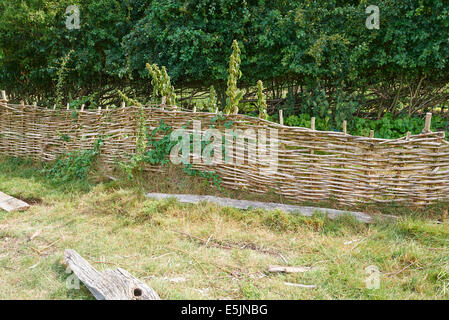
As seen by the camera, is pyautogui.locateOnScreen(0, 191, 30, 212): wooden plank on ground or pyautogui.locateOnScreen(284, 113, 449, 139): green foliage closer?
pyautogui.locateOnScreen(0, 191, 30, 212): wooden plank on ground

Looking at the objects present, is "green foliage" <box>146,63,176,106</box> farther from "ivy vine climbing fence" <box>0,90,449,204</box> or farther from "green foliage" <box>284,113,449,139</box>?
"green foliage" <box>284,113,449,139</box>

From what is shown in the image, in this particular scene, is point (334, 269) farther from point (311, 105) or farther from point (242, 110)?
point (242, 110)

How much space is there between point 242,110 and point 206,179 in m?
2.94

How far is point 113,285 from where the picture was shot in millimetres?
2748

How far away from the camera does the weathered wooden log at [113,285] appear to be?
2656mm

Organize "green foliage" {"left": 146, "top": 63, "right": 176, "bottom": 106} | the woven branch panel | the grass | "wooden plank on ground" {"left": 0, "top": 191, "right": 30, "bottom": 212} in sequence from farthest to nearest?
"green foliage" {"left": 146, "top": 63, "right": 176, "bottom": 106}, "wooden plank on ground" {"left": 0, "top": 191, "right": 30, "bottom": 212}, the woven branch panel, the grass

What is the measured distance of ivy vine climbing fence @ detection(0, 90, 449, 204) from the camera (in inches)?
161

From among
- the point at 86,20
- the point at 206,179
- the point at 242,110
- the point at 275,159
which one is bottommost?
the point at 206,179

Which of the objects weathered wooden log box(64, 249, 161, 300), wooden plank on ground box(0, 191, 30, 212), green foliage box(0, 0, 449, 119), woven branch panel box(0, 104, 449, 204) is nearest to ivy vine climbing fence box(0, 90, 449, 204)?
woven branch panel box(0, 104, 449, 204)

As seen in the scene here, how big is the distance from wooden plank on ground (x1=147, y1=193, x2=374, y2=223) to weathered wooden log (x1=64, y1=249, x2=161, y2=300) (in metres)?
1.81

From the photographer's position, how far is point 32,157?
688 centimetres

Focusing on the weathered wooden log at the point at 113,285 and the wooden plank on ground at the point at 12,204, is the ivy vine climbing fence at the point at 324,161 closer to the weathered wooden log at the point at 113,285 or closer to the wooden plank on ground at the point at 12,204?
the wooden plank on ground at the point at 12,204

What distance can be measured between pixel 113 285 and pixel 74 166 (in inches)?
145
